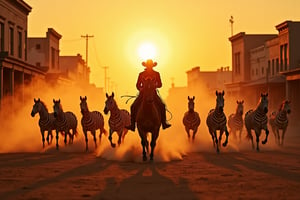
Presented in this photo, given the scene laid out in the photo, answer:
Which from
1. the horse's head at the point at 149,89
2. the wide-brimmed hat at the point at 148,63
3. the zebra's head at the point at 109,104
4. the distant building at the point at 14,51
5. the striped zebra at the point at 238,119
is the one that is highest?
the distant building at the point at 14,51

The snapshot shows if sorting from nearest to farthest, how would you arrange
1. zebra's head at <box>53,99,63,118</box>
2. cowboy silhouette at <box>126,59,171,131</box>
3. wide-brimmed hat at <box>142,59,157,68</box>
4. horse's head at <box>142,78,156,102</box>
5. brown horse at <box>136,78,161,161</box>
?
horse's head at <box>142,78,156,102</box> < brown horse at <box>136,78,161,161</box> < cowboy silhouette at <box>126,59,171,131</box> < wide-brimmed hat at <box>142,59,157,68</box> < zebra's head at <box>53,99,63,118</box>

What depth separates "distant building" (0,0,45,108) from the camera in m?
42.1

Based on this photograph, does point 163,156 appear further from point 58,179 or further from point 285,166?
point 58,179

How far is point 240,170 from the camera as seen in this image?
50.3 ft

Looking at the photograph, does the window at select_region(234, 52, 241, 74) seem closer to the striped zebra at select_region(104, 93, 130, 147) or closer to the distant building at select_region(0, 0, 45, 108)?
the distant building at select_region(0, 0, 45, 108)

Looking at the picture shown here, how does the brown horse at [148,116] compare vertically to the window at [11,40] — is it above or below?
below

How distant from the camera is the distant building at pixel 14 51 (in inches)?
1659

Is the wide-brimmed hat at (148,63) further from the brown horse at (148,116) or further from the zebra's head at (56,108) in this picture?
the zebra's head at (56,108)

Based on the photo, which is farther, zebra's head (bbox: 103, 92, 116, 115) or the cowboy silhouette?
zebra's head (bbox: 103, 92, 116, 115)

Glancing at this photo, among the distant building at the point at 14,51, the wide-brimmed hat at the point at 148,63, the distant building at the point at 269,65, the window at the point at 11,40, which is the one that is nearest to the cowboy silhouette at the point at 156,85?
the wide-brimmed hat at the point at 148,63

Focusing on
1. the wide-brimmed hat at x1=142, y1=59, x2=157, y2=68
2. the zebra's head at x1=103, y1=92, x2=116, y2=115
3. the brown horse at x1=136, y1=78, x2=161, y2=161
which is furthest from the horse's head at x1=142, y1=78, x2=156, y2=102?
the zebra's head at x1=103, y1=92, x2=116, y2=115

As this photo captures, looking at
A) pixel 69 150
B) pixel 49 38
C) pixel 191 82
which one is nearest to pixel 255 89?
pixel 49 38

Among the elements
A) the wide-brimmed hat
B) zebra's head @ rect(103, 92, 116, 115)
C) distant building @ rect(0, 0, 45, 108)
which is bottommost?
zebra's head @ rect(103, 92, 116, 115)

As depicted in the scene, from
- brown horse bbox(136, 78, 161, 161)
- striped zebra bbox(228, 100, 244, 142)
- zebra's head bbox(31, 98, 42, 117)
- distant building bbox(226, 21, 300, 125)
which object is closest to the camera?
brown horse bbox(136, 78, 161, 161)
